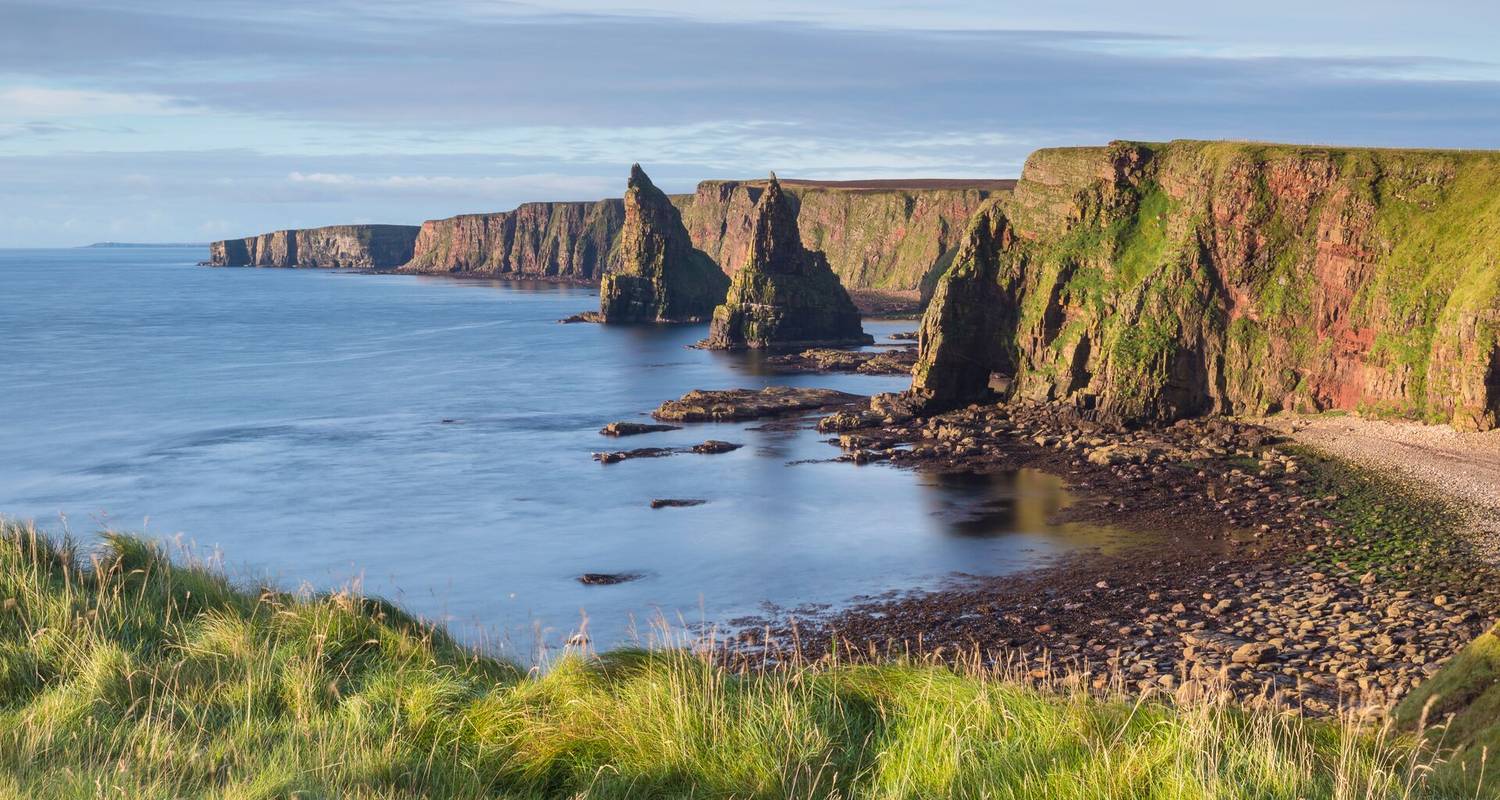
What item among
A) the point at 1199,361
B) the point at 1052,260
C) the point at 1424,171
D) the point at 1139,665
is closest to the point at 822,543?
the point at 1139,665

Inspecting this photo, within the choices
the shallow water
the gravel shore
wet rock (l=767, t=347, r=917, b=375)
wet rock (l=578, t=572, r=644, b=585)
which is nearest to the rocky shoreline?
the gravel shore

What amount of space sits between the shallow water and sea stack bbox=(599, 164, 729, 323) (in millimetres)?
57345

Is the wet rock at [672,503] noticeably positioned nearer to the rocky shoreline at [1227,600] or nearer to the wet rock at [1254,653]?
the rocky shoreline at [1227,600]

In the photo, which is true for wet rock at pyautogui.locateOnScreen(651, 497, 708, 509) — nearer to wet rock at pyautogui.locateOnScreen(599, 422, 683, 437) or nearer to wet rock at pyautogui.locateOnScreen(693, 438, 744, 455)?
wet rock at pyautogui.locateOnScreen(693, 438, 744, 455)

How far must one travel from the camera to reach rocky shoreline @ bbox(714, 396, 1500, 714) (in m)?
33.2

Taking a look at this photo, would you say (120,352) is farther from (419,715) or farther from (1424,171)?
(419,715)

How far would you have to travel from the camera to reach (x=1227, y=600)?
39500 millimetres

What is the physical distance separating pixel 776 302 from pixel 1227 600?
10672 centimetres

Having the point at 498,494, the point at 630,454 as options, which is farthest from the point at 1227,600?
the point at 630,454

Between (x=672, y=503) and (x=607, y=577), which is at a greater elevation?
(x=672, y=503)

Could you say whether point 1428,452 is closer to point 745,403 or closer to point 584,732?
point 745,403

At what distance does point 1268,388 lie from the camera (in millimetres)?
72250

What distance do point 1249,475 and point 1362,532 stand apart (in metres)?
11.3

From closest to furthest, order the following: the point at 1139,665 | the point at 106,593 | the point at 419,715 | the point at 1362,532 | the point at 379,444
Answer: the point at 419,715
the point at 106,593
the point at 1139,665
the point at 1362,532
the point at 379,444
